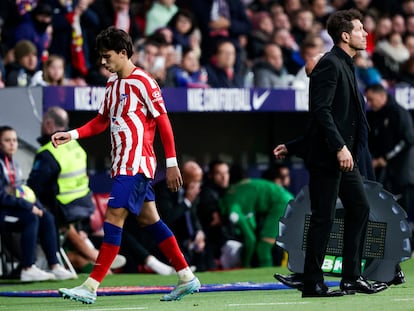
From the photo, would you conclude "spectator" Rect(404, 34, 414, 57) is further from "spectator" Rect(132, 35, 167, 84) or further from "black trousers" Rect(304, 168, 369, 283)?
"black trousers" Rect(304, 168, 369, 283)

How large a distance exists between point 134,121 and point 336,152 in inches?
55.9

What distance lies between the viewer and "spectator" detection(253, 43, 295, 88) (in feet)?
53.9

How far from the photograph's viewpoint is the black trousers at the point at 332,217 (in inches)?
344

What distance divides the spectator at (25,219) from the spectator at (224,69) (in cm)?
391

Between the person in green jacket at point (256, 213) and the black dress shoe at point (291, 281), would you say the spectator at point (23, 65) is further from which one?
the black dress shoe at point (291, 281)

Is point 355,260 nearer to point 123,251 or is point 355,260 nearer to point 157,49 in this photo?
point 123,251

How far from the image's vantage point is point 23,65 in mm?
14094

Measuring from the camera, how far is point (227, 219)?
14.5m

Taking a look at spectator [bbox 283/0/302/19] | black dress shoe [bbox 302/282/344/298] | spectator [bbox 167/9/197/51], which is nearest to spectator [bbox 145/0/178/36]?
spectator [bbox 167/9/197/51]

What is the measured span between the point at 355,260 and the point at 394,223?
1.16m

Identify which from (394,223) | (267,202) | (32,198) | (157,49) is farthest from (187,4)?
(394,223)

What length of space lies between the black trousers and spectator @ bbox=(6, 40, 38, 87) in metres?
5.87

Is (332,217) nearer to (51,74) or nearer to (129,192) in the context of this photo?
(129,192)

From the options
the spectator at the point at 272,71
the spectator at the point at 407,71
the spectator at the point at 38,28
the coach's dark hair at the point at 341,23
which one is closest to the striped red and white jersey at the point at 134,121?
the coach's dark hair at the point at 341,23
